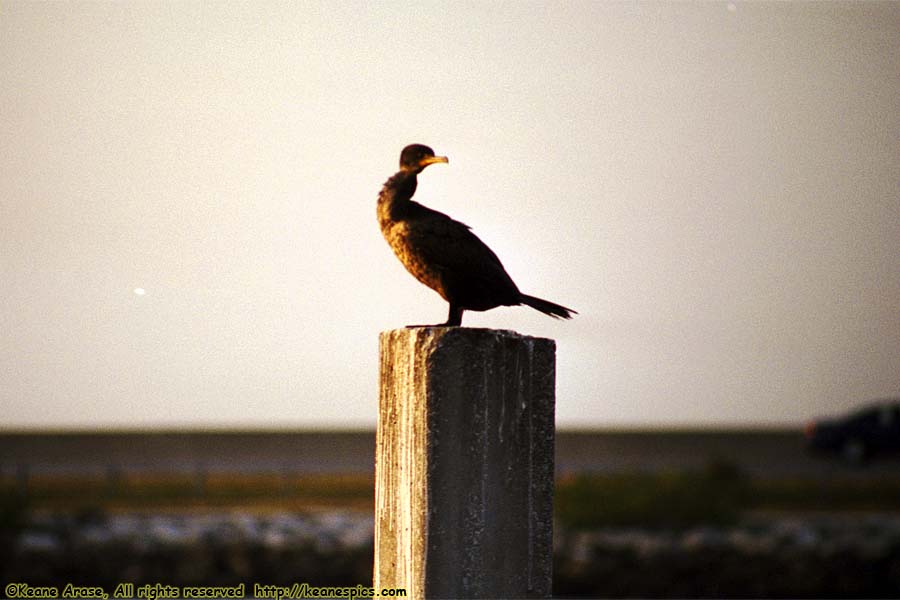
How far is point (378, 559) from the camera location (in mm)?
2582

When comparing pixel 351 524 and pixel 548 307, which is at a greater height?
pixel 548 307

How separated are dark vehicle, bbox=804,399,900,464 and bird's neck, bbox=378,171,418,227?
17.7 metres

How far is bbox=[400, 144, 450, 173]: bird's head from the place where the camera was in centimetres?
283

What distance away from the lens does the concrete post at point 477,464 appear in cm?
231

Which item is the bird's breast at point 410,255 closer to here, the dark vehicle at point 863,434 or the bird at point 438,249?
the bird at point 438,249

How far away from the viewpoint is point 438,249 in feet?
9.32

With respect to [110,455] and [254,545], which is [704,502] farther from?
[110,455]

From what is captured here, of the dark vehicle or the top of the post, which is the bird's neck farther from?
the dark vehicle

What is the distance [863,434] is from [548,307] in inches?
701

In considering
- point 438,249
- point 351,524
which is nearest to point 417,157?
point 438,249

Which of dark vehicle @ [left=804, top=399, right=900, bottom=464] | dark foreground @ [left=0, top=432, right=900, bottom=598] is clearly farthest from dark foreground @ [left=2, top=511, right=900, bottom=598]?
dark vehicle @ [left=804, top=399, right=900, bottom=464]

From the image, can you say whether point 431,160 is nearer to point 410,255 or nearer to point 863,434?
point 410,255

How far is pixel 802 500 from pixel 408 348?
16230 millimetres

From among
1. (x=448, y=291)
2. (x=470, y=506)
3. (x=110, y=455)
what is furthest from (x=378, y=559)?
(x=110, y=455)
